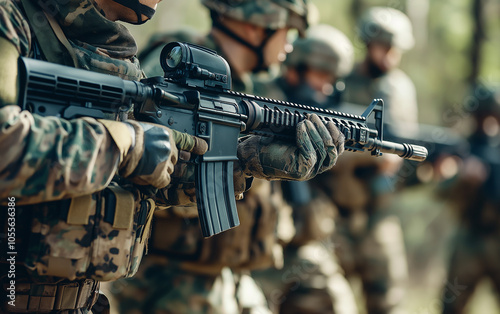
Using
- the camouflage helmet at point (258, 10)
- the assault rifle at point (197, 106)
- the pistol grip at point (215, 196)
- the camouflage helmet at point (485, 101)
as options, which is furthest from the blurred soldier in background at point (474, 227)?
the pistol grip at point (215, 196)

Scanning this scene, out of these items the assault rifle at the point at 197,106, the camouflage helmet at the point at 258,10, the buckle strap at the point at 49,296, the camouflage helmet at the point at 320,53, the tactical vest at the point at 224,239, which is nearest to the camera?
the assault rifle at the point at 197,106

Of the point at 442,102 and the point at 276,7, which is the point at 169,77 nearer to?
the point at 276,7

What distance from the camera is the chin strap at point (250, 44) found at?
4.10 meters

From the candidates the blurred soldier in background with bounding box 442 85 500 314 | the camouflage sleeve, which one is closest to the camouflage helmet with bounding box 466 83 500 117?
the blurred soldier in background with bounding box 442 85 500 314

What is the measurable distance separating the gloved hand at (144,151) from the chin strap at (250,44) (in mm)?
2229

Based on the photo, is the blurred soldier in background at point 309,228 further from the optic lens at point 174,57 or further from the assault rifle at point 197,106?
the optic lens at point 174,57

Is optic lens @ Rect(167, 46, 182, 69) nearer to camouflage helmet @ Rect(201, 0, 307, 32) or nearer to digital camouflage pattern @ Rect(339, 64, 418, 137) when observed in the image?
camouflage helmet @ Rect(201, 0, 307, 32)

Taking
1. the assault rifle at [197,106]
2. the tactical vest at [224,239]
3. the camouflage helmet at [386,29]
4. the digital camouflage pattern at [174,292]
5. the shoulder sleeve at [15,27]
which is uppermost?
the camouflage helmet at [386,29]

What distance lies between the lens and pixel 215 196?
7.48 ft

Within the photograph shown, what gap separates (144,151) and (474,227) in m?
5.17

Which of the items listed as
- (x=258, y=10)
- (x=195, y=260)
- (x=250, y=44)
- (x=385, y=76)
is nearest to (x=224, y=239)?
(x=195, y=260)

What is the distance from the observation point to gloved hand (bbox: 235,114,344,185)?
7.71 feet

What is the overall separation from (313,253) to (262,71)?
5.18ft

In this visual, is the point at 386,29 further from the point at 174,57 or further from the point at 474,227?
the point at 174,57
